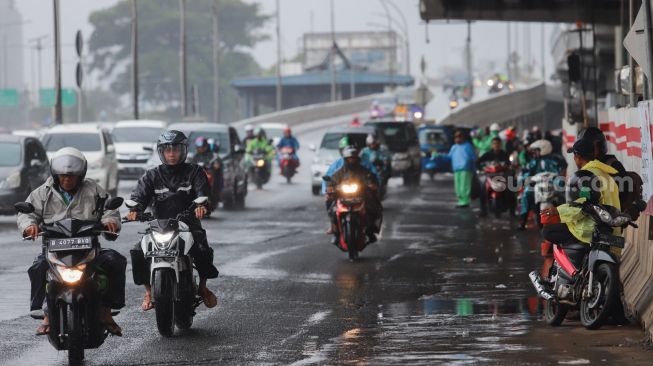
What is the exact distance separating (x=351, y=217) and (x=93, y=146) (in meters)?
16.3

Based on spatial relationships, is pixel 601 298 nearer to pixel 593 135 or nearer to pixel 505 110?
pixel 593 135

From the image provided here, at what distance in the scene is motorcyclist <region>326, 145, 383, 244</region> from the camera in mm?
21469

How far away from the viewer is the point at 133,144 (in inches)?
1781

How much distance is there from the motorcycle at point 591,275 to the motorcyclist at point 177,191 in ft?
9.07

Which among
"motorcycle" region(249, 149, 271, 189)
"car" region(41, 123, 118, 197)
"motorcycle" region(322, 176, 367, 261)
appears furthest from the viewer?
"motorcycle" region(249, 149, 271, 189)

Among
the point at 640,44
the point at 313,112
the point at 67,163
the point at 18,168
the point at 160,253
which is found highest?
the point at 313,112

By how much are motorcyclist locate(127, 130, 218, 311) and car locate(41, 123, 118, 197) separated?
2140cm

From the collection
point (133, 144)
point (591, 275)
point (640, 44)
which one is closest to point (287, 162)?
point (133, 144)

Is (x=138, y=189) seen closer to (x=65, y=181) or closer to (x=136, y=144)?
(x=65, y=181)

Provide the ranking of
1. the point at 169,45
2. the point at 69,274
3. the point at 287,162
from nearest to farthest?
the point at 69,274
the point at 287,162
the point at 169,45

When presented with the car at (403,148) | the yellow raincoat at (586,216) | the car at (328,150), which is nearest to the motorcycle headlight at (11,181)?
the car at (328,150)

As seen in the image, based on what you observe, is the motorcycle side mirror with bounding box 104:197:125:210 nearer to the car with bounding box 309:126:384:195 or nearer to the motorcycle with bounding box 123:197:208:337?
the motorcycle with bounding box 123:197:208:337

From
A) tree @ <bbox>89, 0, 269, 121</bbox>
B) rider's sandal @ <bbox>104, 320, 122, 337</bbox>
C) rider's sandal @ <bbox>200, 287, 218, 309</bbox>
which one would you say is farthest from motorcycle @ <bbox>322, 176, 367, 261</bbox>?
tree @ <bbox>89, 0, 269, 121</bbox>

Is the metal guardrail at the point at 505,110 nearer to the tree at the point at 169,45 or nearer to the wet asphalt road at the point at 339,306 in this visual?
the tree at the point at 169,45
